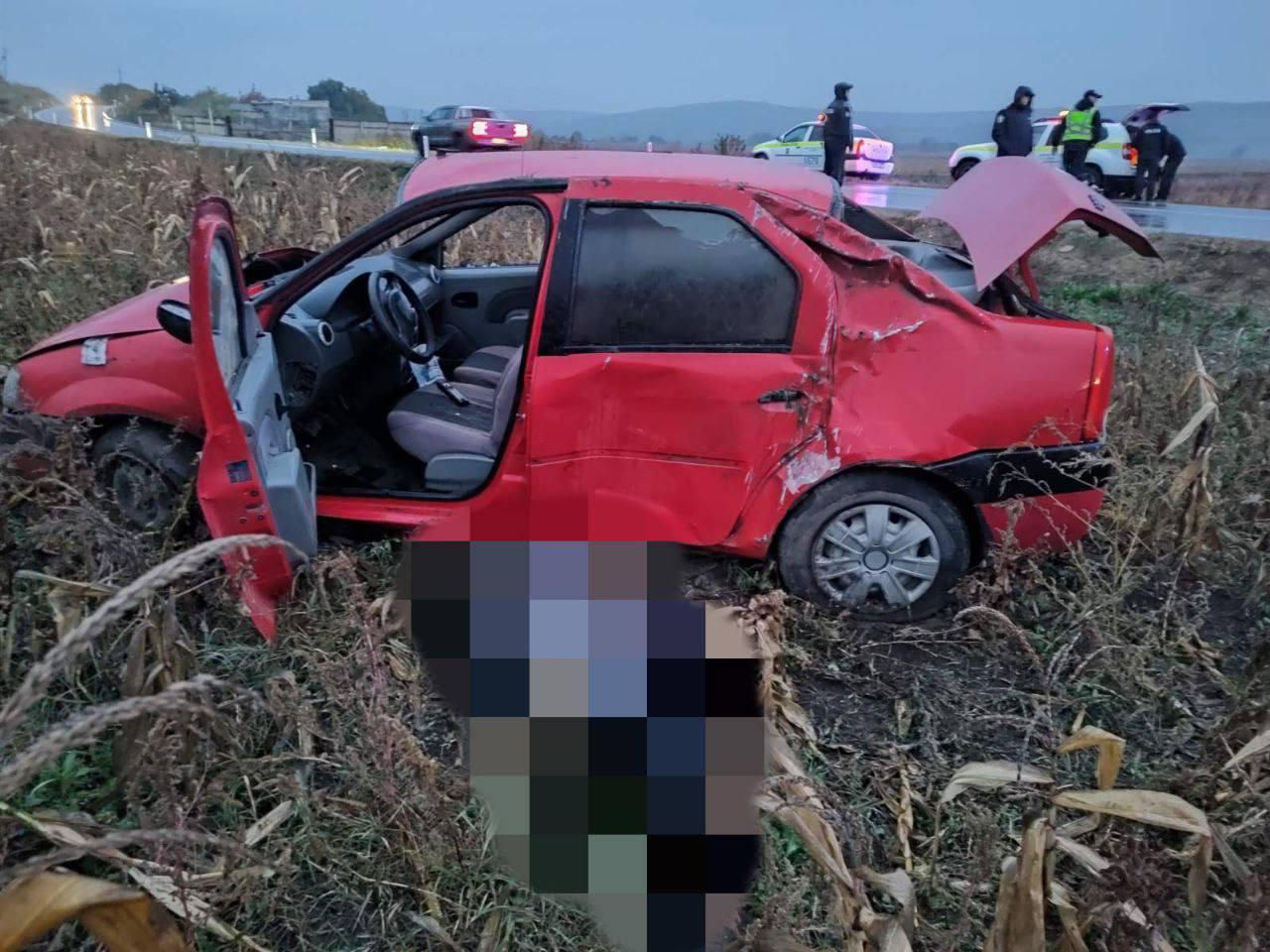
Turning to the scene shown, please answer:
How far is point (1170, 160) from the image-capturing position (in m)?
15.6

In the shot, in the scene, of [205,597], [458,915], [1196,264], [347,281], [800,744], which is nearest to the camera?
[458,915]

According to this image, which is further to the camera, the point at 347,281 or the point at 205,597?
the point at 347,281

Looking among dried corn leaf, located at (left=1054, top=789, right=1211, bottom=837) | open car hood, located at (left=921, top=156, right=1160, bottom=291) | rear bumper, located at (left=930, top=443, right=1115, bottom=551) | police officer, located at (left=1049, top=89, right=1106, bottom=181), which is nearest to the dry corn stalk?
dried corn leaf, located at (left=1054, top=789, right=1211, bottom=837)

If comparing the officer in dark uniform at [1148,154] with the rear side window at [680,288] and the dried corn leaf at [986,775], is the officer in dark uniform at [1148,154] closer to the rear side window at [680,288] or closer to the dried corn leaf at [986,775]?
the rear side window at [680,288]

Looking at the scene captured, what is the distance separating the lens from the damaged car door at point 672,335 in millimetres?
3172

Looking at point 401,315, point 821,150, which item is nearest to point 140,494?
point 401,315

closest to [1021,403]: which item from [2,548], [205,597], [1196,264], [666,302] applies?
[666,302]

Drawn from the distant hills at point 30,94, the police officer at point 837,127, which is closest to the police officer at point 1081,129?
the police officer at point 837,127

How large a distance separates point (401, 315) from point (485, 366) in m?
0.47

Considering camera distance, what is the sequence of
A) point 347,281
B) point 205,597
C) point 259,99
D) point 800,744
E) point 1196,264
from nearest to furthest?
1. point 800,744
2. point 205,597
3. point 347,281
4. point 1196,264
5. point 259,99

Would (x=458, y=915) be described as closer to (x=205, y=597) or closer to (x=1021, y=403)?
(x=205, y=597)

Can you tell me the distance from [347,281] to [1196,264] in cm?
940

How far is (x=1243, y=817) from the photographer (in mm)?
2576

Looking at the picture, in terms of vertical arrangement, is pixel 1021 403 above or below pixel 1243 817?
above
